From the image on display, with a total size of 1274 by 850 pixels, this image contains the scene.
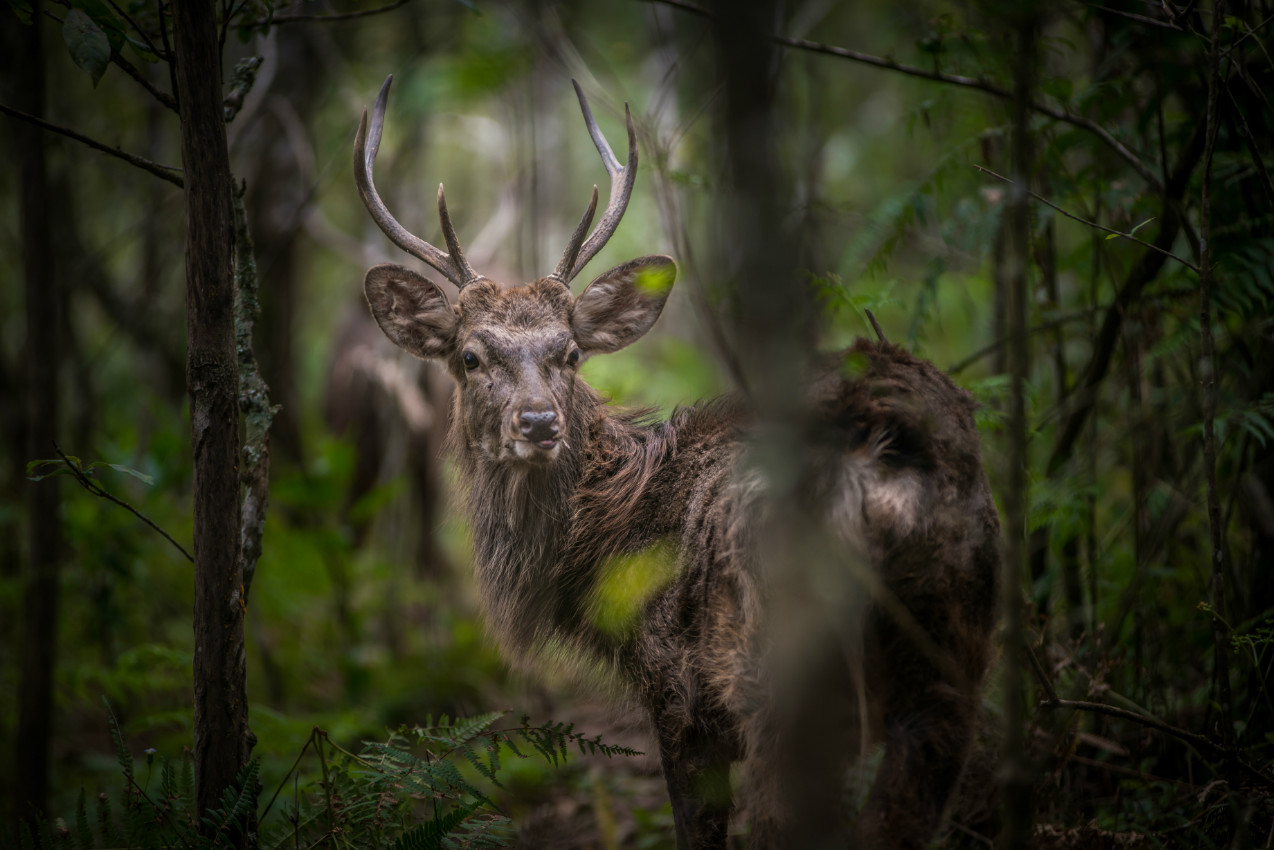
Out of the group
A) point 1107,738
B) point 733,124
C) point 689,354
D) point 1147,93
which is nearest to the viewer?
point 733,124

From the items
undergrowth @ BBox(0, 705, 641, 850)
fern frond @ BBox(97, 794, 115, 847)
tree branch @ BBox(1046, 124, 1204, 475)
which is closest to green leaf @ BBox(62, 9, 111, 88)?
undergrowth @ BBox(0, 705, 641, 850)

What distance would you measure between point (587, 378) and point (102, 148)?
4010 millimetres

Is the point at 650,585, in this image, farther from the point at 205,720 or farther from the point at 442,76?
the point at 442,76

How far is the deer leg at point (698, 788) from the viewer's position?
3723 millimetres

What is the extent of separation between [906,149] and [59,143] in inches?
398

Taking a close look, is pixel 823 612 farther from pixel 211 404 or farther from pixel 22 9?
pixel 22 9

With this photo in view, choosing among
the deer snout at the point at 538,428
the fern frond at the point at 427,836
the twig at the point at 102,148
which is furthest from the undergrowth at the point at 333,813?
the twig at the point at 102,148

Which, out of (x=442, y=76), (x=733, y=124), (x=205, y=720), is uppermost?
(x=442, y=76)

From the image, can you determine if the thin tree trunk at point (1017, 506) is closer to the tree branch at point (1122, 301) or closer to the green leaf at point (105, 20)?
the tree branch at point (1122, 301)

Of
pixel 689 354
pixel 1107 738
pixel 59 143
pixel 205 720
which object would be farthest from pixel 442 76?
pixel 1107 738

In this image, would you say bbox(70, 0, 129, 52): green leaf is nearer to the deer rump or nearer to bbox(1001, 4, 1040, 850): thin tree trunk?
the deer rump

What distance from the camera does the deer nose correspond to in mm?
4188

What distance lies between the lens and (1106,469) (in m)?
5.98

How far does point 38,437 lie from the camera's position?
17.2ft
